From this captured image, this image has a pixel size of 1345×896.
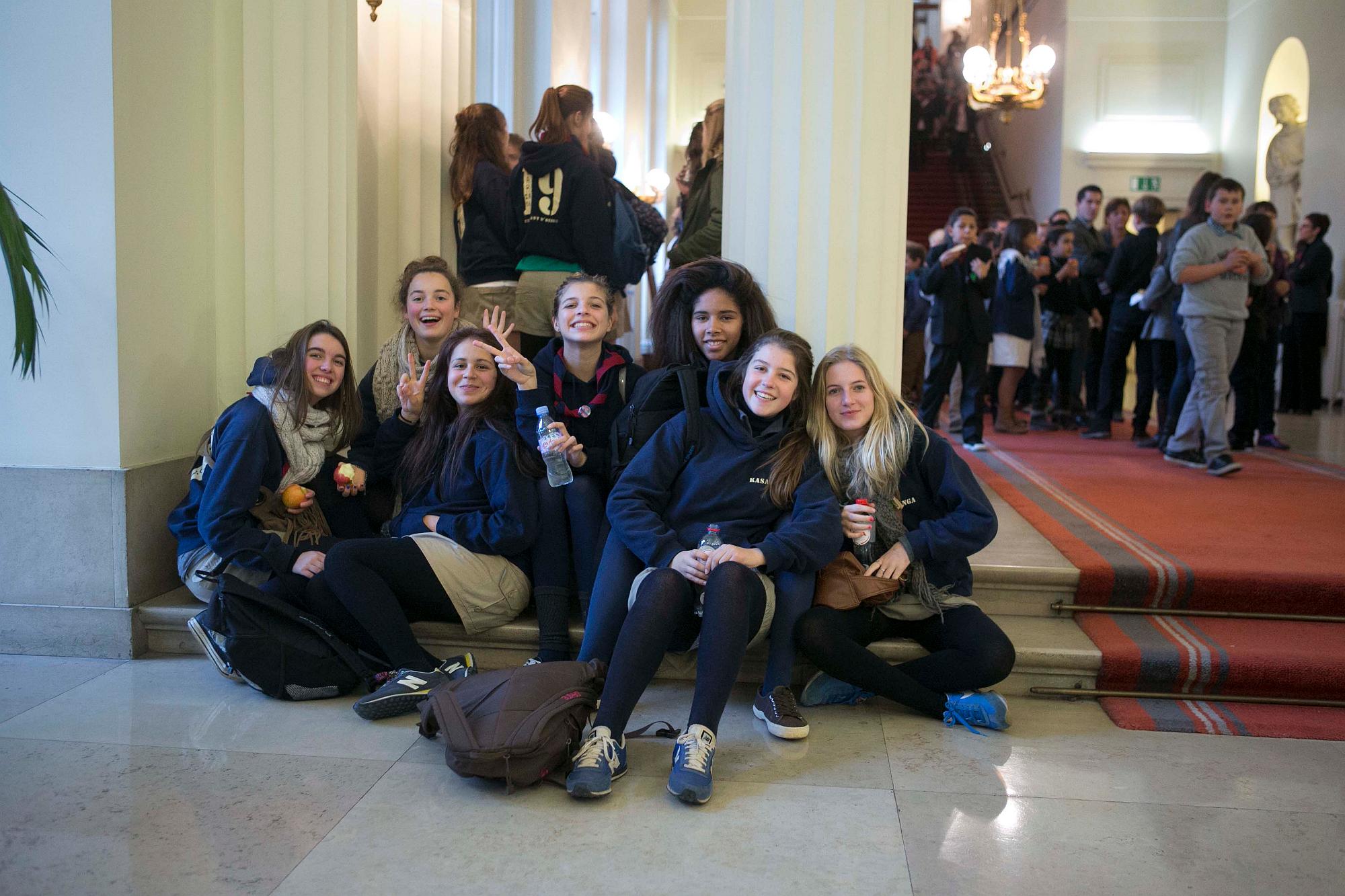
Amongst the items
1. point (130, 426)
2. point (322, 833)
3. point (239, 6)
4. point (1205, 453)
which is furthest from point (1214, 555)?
point (239, 6)

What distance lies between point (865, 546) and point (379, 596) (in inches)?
55.0

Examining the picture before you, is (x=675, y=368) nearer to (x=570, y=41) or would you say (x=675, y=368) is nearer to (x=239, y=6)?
(x=239, y=6)

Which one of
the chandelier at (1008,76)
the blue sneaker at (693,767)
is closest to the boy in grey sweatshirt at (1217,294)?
the blue sneaker at (693,767)

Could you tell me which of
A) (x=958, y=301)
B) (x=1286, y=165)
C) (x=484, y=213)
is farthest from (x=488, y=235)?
(x=1286, y=165)

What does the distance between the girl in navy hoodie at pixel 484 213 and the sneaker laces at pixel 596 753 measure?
257 centimetres

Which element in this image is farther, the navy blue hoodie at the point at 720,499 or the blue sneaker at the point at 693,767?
the navy blue hoodie at the point at 720,499

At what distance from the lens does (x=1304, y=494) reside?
5402 mm

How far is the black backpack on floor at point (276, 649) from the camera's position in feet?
9.96

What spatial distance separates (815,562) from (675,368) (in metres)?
0.76

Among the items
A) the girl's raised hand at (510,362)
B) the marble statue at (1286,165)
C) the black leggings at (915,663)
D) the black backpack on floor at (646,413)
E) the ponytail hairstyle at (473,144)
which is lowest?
the black leggings at (915,663)

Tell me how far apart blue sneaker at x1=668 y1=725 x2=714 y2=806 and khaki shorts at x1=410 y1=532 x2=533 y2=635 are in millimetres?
903

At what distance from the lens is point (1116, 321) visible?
304 inches

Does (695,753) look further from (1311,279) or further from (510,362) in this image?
(1311,279)

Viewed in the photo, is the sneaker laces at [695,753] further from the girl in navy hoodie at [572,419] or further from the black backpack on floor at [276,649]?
the black backpack on floor at [276,649]
